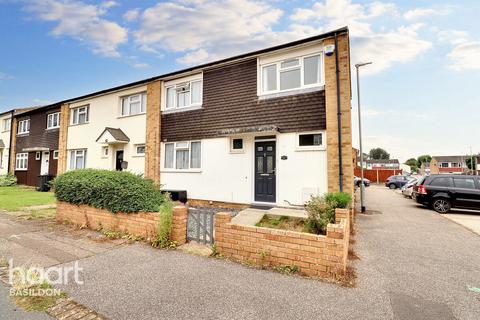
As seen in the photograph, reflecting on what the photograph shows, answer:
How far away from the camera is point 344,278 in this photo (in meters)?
3.62

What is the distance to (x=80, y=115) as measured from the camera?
15977 mm

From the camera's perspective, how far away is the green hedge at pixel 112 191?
18.4 ft

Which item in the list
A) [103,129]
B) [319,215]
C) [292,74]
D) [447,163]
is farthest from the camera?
[447,163]

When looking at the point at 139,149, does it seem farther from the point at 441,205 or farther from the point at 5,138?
the point at 5,138

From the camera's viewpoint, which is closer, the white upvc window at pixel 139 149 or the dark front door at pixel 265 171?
the dark front door at pixel 265 171

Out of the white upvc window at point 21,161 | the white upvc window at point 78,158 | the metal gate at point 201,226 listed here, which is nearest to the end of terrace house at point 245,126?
the white upvc window at point 78,158

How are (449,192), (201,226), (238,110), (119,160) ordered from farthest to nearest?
(119,160)
(449,192)
(238,110)
(201,226)

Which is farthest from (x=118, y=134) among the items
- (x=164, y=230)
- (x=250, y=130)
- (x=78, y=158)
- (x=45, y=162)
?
(x=164, y=230)

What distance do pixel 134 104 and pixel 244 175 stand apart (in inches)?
323

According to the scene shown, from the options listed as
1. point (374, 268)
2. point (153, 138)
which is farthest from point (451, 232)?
point (153, 138)

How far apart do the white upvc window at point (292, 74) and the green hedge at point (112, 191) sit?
19.0ft

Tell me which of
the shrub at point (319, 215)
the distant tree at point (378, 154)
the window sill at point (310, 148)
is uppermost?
the distant tree at point (378, 154)

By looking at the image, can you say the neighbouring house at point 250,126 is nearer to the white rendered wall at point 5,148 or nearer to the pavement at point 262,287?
the pavement at point 262,287

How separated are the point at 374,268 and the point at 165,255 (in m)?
→ 3.83
